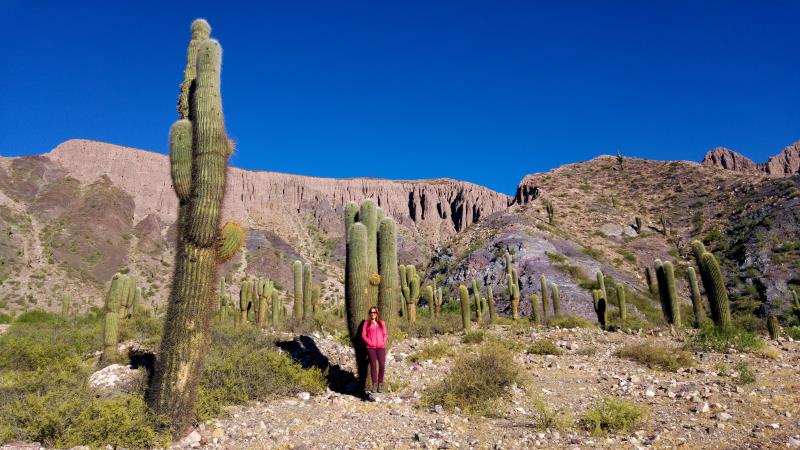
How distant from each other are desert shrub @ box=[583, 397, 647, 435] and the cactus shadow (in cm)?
378

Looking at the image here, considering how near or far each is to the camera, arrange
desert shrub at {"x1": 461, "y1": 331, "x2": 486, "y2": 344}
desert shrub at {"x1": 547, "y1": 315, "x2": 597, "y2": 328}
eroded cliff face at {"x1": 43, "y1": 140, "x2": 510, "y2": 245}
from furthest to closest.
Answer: eroded cliff face at {"x1": 43, "y1": 140, "x2": 510, "y2": 245}, desert shrub at {"x1": 547, "y1": 315, "x2": 597, "y2": 328}, desert shrub at {"x1": 461, "y1": 331, "x2": 486, "y2": 344}

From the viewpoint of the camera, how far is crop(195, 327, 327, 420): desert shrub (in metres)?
7.07

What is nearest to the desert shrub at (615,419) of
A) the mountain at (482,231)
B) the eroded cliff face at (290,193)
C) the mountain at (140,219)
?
the mountain at (482,231)

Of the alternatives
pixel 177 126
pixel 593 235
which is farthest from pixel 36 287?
pixel 593 235

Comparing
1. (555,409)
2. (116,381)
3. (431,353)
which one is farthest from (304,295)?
(555,409)

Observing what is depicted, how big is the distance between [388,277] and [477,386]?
8.67 ft

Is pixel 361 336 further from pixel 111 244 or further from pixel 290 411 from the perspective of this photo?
pixel 111 244

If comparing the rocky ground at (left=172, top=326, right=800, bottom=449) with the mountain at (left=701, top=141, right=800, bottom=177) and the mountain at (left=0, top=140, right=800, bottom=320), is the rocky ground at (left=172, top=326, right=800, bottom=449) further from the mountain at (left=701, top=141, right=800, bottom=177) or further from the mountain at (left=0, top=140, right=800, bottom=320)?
the mountain at (left=701, top=141, right=800, bottom=177)

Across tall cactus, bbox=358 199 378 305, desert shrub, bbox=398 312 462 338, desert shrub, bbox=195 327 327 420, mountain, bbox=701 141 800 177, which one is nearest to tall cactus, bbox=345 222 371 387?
tall cactus, bbox=358 199 378 305

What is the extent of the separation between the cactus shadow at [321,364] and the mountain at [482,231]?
161 inches

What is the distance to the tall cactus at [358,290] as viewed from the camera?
8305 millimetres

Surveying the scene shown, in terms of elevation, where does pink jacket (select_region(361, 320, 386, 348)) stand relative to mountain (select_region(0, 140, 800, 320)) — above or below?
below

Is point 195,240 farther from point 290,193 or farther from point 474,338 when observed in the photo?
point 290,193

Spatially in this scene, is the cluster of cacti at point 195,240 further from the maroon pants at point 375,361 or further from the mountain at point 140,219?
the mountain at point 140,219
